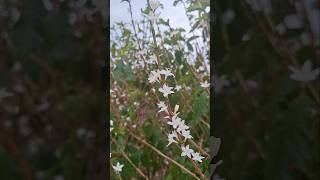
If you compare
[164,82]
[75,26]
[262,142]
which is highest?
[75,26]

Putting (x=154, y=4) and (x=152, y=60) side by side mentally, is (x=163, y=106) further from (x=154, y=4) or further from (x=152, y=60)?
(x=154, y=4)

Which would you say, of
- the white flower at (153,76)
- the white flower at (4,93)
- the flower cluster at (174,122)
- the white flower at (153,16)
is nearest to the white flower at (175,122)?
the flower cluster at (174,122)

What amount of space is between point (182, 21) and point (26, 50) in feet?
1.37

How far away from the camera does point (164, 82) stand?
1.42 m

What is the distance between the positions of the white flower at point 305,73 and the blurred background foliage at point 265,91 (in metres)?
0.02

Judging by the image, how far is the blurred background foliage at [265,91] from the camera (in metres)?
1.25

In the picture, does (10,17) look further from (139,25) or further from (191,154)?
(191,154)

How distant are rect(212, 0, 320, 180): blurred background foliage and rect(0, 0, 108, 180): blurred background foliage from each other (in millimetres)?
327

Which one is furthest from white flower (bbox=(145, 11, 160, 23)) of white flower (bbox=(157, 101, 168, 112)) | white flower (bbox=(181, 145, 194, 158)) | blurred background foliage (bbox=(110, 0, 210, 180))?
white flower (bbox=(181, 145, 194, 158))

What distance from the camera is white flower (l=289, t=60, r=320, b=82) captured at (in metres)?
1.25

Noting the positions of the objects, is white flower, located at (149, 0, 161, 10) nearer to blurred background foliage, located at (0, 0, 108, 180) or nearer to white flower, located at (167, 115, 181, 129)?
blurred background foliage, located at (0, 0, 108, 180)

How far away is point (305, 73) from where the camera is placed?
49.1 inches

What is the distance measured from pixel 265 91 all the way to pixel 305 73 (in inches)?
4.2

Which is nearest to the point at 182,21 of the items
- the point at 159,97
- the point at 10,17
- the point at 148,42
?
the point at 148,42
